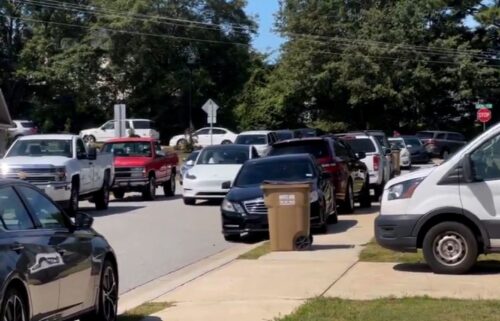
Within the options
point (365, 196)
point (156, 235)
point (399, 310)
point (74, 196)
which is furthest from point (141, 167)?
point (399, 310)

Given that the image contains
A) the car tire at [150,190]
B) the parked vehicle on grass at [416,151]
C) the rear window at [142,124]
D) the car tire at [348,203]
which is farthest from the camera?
the rear window at [142,124]

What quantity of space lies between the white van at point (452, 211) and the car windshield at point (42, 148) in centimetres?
1352

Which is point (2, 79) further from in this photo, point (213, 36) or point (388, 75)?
point (388, 75)

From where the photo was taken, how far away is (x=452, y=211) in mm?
12570

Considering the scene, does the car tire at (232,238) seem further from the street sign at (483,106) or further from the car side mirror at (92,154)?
the street sign at (483,106)

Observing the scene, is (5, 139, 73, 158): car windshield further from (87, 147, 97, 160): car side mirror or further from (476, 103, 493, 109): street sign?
(476, 103, 493, 109): street sign

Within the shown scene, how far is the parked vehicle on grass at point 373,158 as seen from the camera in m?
27.6

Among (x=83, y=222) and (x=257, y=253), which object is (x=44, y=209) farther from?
(x=257, y=253)

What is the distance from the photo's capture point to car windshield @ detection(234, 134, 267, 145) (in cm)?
3925

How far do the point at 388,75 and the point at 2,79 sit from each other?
87.9 feet

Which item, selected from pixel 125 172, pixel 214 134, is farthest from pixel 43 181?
pixel 214 134

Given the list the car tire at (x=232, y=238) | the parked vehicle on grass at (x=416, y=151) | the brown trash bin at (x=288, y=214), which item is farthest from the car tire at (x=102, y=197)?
the parked vehicle on grass at (x=416, y=151)

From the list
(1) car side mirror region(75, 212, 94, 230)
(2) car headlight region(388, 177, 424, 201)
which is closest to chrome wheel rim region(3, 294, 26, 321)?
(1) car side mirror region(75, 212, 94, 230)

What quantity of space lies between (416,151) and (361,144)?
24571mm
